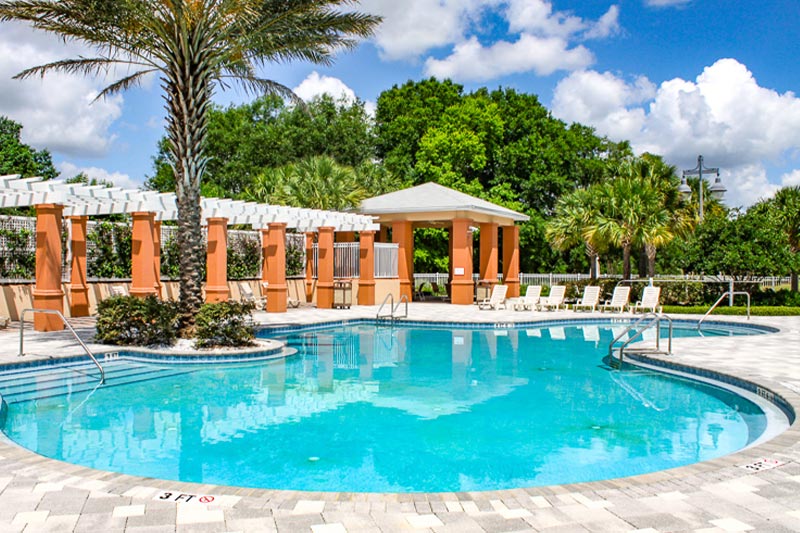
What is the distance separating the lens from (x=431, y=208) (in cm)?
2609

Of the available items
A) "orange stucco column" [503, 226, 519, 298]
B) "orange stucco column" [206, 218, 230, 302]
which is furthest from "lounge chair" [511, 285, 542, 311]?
"orange stucco column" [206, 218, 230, 302]

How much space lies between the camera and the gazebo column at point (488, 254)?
28547 mm

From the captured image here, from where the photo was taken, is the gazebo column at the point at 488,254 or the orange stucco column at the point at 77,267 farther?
the gazebo column at the point at 488,254

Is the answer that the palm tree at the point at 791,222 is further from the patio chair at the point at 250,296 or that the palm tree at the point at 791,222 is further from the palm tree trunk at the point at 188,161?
the palm tree trunk at the point at 188,161

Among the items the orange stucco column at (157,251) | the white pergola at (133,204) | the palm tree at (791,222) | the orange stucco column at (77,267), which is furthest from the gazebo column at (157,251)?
the palm tree at (791,222)

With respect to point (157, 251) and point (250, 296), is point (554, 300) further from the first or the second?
point (157, 251)

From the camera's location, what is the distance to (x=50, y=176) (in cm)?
3744

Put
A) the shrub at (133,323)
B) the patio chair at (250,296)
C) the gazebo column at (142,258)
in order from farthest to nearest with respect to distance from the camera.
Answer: the patio chair at (250,296), the gazebo column at (142,258), the shrub at (133,323)

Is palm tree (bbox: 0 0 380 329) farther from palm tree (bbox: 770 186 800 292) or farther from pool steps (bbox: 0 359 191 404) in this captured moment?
palm tree (bbox: 770 186 800 292)

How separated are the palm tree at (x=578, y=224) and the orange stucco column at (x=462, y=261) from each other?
4.95 meters

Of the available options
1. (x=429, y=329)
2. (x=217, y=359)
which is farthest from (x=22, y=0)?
(x=429, y=329)

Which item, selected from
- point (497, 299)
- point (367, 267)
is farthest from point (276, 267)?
point (497, 299)

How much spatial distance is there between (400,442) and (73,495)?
3.79 metres

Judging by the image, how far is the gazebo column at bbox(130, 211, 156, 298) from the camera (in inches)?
704
